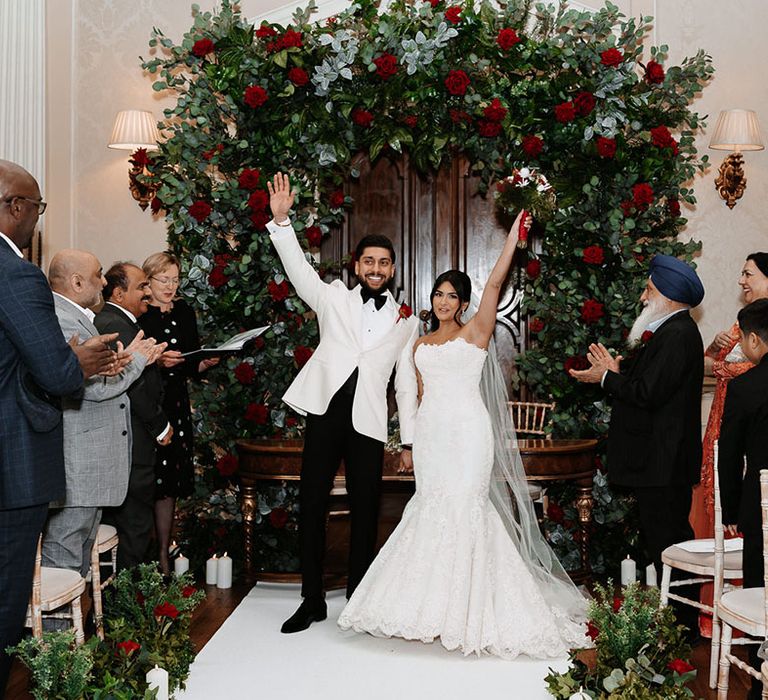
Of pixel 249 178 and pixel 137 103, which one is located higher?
pixel 137 103

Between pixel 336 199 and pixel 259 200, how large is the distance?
565 mm

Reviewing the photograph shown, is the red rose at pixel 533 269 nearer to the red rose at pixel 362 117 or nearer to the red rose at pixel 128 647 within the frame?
the red rose at pixel 362 117

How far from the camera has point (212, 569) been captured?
580 centimetres

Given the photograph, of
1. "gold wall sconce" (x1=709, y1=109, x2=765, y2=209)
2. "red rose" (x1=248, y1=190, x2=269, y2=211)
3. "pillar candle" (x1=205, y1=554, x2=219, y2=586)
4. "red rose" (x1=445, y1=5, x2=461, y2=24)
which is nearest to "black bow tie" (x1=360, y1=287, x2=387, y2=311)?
"red rose" (x1=248, y1=190, x2=269, y2=211)

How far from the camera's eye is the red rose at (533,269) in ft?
19.8

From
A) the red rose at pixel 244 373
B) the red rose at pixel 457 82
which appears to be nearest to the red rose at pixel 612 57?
the red rose at pixel 457 82

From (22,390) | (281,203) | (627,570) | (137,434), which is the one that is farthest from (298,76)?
(627,570)

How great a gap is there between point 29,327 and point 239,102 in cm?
321

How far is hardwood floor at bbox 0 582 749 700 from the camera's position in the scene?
13.0 ft

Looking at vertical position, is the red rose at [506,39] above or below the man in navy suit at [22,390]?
above

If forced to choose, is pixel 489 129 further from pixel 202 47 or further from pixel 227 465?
pixel 227 465

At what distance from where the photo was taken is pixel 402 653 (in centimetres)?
447

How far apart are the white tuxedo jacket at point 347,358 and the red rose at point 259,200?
741 millimetres

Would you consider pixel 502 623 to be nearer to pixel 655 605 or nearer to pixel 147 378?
pixel 655 605
